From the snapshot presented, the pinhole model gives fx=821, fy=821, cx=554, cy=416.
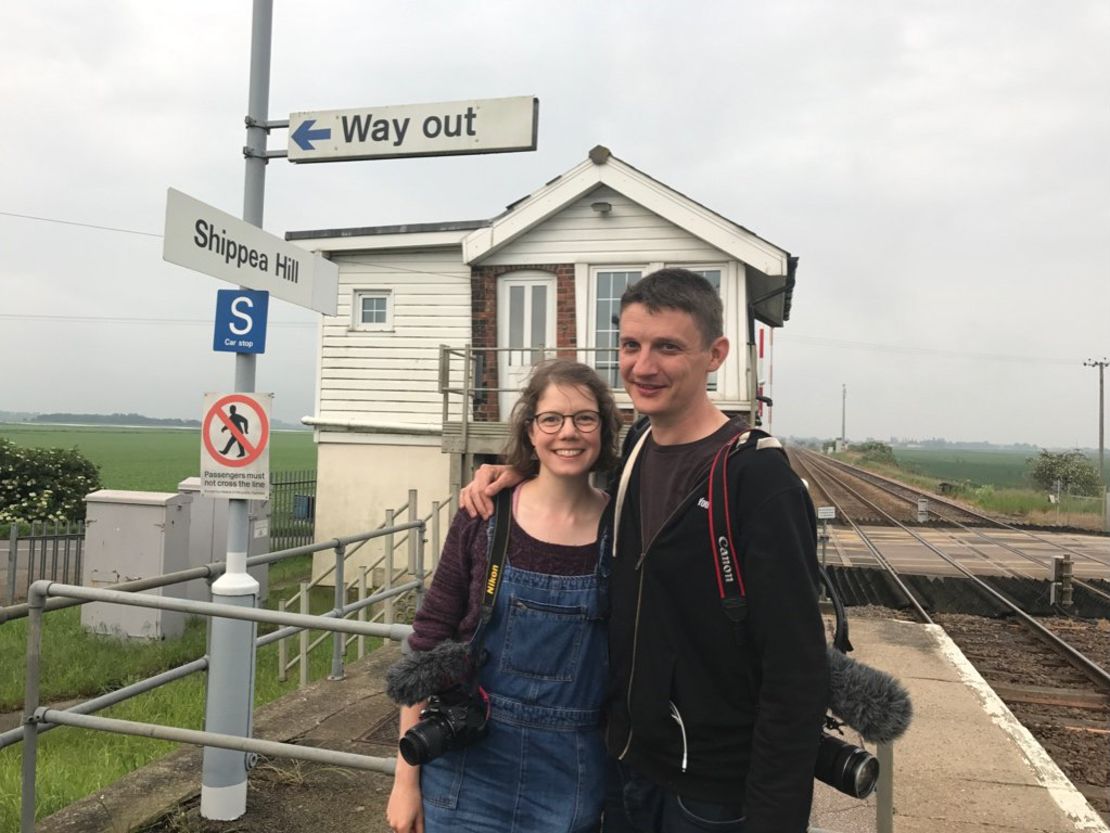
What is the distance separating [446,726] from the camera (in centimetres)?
182

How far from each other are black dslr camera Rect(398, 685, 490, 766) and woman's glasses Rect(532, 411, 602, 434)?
633 mm

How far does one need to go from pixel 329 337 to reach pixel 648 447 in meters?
13.4

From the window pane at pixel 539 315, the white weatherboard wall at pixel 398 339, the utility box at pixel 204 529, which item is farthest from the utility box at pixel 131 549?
the window pane at pixel 539 315

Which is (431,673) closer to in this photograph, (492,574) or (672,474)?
(492,574)

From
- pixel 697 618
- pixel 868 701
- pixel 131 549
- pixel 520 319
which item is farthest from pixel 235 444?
pixel 520 319

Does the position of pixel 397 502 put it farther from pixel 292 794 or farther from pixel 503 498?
pixel 503 498

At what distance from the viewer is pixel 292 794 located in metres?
3.81

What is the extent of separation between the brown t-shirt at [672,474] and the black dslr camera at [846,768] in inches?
21.9

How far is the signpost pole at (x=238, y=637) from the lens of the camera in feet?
11.4

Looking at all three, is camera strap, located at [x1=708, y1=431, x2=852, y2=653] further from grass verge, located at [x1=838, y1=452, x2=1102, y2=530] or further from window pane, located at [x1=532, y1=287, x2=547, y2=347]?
grass verge, located at [x1=838, y1=452, x2=1102, y2=530]

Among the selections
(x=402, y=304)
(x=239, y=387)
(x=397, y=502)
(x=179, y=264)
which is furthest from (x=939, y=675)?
(x=402, y=304)

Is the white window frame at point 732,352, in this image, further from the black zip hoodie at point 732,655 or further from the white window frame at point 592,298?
the black zip hoodie at point 732,655

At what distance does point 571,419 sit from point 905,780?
182 inches

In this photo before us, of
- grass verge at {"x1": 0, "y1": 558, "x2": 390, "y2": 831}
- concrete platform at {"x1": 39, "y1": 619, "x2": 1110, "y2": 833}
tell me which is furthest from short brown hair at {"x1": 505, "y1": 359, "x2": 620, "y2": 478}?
grass verge at {"x1": 0, "y1": 558, "x2": 390, "y2": 831}
